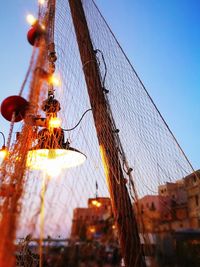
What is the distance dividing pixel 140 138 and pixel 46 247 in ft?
6.20

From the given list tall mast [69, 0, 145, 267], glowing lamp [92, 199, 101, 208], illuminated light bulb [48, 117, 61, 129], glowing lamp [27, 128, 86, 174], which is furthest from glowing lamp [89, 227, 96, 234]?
illuminated light bulb [48, 117, 61, 129]

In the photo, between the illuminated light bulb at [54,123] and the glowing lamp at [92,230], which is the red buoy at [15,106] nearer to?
the illuminated light bulb at [54,123]

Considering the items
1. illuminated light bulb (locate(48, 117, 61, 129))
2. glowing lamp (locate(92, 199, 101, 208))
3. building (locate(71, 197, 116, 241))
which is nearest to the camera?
building (locate(71, 197, 116, 241))

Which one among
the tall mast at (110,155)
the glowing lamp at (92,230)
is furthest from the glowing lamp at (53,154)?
the glowing lamp at (92,230)

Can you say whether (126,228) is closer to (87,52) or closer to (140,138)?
(140,138)

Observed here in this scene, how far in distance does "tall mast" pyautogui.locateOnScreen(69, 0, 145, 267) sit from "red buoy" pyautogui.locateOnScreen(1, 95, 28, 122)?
34.3 inches

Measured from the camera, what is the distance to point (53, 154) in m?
2.42

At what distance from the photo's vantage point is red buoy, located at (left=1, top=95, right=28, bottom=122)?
1985 mm

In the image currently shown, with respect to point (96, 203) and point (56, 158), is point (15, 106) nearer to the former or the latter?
point (56, 158)

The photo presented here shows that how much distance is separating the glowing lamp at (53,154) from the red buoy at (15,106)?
363 millimetres

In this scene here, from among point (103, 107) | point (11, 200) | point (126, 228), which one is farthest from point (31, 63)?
point (126, 228)

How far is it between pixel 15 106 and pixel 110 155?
1001mm

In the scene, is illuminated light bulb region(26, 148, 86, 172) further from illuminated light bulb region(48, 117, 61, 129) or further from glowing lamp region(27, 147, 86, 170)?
illuminated light bulb region(48, 117, 61, 129)

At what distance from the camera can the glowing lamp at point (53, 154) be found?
7.56ft
